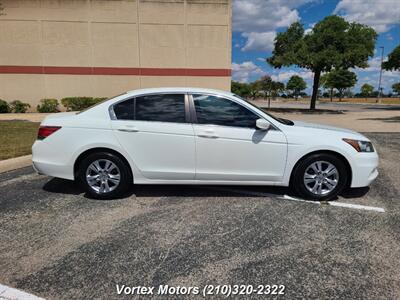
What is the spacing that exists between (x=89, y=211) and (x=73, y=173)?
703 mm

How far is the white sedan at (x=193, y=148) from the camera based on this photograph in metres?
4.29

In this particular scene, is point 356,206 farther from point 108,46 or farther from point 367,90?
point 367,90

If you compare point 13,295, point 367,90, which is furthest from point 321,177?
point 367,90

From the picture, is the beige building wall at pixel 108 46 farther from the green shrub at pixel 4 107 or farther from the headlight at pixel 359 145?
the headlight at pixel 359 145

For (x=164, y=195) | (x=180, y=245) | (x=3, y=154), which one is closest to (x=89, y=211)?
(x=164, y=195)

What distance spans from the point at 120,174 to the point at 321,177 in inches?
113

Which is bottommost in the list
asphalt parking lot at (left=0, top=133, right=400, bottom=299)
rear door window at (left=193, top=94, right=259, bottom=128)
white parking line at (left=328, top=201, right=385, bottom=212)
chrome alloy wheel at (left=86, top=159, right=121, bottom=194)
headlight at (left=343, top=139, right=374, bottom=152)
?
asphalt parking lot at (left=0, top=133, right=400, bottom=299)

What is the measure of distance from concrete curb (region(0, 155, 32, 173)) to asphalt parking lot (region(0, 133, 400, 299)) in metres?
1.27

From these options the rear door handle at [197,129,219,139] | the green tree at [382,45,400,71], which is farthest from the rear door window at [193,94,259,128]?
the green tree at [382,45,400,71]

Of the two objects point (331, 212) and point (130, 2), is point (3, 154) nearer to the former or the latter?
point (331, 212)

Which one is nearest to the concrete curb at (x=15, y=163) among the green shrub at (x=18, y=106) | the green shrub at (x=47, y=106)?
the green shrub at (x=47, y=106)

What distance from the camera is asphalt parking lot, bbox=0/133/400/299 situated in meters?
2.62

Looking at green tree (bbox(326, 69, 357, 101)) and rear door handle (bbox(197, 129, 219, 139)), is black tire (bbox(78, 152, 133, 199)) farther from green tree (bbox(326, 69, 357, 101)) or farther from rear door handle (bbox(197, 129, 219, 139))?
green tree (bbox(326, 69, 357, 101))

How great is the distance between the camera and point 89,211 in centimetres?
407
